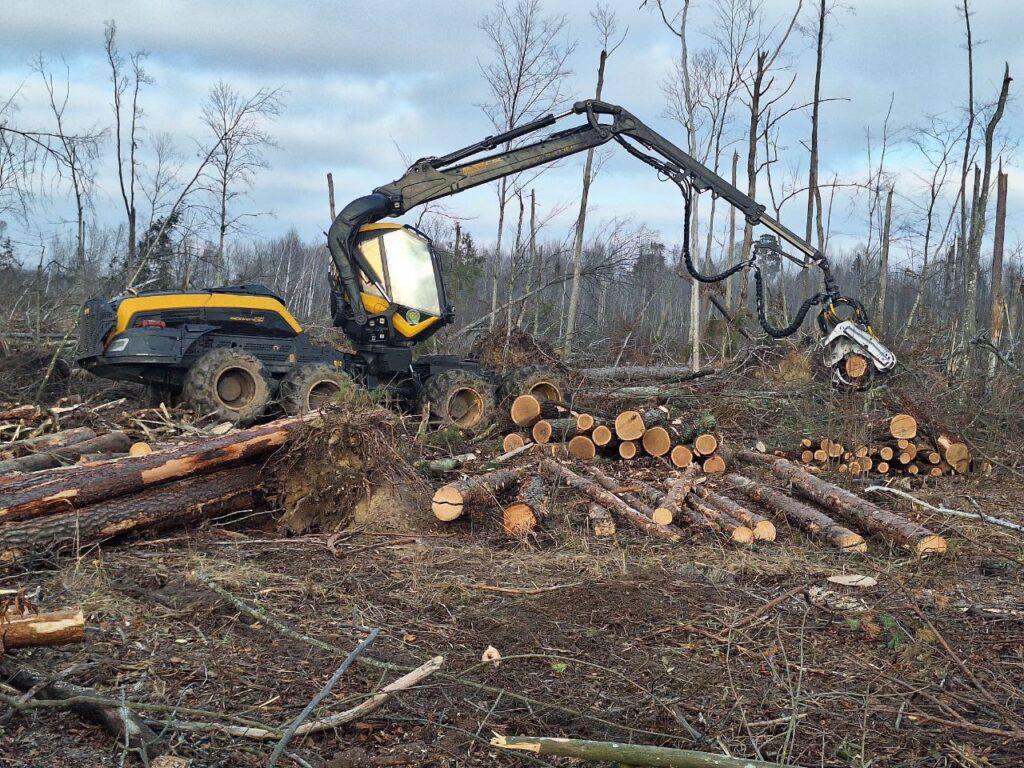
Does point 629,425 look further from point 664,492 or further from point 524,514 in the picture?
point 524,514

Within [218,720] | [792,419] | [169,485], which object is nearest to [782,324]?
A: [792,419]

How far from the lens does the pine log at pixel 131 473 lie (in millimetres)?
5582

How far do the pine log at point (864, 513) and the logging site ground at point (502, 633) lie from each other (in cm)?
14

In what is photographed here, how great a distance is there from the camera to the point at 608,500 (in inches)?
280

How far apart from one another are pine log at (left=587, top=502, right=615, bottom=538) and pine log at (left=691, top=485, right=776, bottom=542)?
3.13 feet

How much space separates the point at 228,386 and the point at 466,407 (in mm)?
2715

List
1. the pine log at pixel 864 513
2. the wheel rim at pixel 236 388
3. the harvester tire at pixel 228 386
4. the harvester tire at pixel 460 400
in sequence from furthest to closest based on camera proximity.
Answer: the harvester tire at pixel 460 400 < the wheel rim at pixel 236 388 < the harvester tire at pixel 228 386 < the pine log at pixel 864 513

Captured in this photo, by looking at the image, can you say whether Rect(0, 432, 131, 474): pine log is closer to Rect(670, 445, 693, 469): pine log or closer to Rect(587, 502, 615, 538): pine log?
Rect(587, 502, 615, 538): pine log

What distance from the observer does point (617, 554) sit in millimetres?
6090

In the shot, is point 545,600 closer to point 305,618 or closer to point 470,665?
point 470,665

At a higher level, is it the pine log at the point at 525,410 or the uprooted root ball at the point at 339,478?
the pine log at the point at 525,410

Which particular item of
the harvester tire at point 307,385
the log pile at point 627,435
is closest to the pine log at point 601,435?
the log pile at point 627,435

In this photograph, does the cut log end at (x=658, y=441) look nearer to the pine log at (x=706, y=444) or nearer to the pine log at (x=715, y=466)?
the pine log at (x=706, y=444)

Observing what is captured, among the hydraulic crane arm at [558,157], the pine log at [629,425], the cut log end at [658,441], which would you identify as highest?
the hydraulic crane arm at [558,157]
